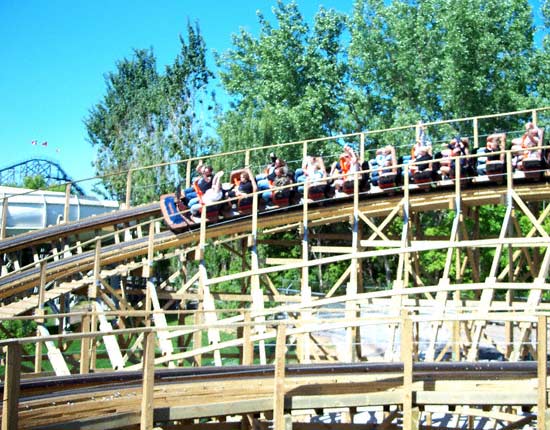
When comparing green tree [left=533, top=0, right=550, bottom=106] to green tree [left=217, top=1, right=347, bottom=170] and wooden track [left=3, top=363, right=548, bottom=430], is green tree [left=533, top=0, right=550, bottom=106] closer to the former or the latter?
green tree [left=217, top=1, right=347, bottom=170]

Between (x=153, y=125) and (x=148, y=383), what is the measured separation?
107 feet

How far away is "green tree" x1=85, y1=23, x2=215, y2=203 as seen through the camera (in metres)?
37.2

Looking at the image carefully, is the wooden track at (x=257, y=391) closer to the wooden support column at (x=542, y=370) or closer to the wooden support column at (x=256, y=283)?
the wooden support column at (x=542, y=370)

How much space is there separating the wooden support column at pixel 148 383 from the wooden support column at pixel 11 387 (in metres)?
1.41

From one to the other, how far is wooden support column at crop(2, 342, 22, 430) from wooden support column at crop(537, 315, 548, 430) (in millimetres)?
5346

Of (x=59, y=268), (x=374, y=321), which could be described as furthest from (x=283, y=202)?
(x=374, y=321)

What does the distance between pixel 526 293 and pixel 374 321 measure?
57.0 feet

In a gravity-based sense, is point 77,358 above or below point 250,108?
below

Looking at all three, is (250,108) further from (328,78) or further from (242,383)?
(242,383)

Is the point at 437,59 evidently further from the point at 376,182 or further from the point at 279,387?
the point at 279,387

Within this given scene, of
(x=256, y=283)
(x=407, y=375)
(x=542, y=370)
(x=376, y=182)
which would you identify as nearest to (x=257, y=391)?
(x=407, y=375)

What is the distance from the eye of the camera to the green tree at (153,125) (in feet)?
122

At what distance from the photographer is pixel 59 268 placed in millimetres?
17984

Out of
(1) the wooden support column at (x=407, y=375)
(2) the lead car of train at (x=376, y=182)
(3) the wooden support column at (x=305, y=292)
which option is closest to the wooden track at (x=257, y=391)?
(1) the wooden support column at (x=407, y=375)
